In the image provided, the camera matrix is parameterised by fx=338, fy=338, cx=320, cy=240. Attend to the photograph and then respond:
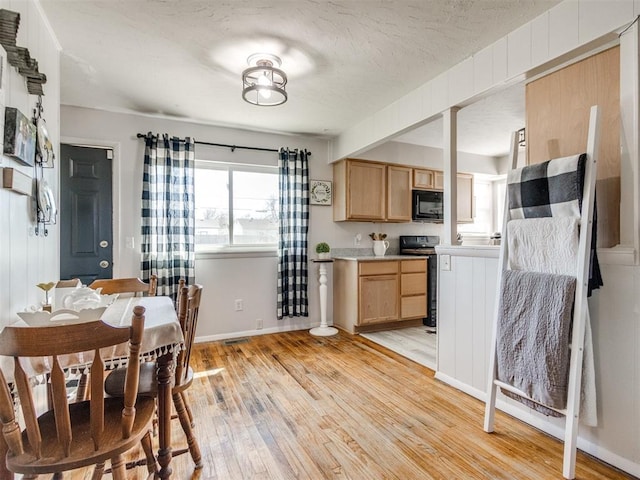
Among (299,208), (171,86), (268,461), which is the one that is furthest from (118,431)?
(299,208)

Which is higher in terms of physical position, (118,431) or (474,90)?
(474,90)

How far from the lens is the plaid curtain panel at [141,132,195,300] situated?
3418mm

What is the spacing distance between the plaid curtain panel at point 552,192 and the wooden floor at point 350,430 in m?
0.95

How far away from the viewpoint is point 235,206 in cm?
398

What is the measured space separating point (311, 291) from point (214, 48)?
287 centimetres

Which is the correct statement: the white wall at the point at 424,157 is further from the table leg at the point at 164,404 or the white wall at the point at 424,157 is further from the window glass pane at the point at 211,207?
the table leg at the point at 164,404

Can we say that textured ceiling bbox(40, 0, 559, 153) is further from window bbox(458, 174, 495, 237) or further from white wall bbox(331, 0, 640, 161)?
window bbox(458, 174, 495, 237)

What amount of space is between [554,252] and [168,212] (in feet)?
10.8

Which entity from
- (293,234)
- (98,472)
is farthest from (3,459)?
(293,234)

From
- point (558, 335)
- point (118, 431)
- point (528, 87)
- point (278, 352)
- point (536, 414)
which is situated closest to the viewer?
point (118, 431)

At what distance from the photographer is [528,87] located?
7.12 ft

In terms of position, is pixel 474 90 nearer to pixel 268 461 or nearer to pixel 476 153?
pixel 268 461

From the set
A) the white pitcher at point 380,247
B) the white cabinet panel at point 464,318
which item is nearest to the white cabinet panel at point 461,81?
the white cabinet panel at point 464,318

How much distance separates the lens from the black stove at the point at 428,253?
4320 millimetres
